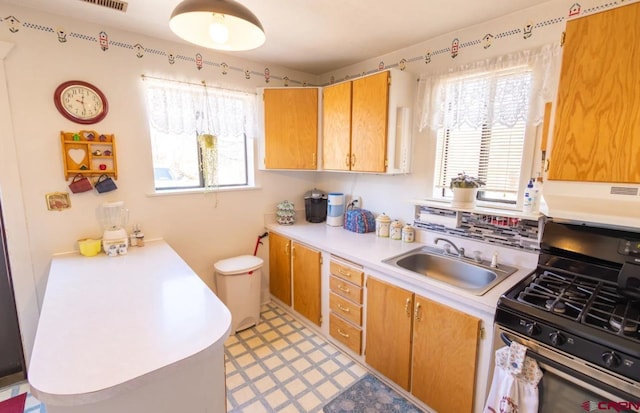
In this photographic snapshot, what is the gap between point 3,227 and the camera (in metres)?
1.88

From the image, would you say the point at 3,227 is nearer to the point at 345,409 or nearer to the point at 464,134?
the point at 345,409

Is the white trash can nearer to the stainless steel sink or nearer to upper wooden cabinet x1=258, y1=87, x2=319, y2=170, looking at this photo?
upper wooden cabinet x1=258, y1=87, x2=319, y2=170

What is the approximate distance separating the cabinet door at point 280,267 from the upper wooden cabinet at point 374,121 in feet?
3.01

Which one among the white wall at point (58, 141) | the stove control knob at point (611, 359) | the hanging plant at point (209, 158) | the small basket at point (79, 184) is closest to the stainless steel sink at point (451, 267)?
the stove control knob at point (611, 359)

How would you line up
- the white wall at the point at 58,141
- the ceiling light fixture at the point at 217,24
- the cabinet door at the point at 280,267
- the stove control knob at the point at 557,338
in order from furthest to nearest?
the cabinet door at the point at 280,267 < the white wall at the point at 58,141 < the stove control knob at the point at 557,338 < the ceiling light fixture at the point at 217,24

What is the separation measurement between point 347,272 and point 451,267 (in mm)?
732

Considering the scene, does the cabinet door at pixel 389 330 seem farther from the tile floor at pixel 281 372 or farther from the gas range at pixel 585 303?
the gas range at pixel 585 303

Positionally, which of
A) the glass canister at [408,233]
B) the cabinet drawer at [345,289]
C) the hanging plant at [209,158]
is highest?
the hanging plant at [209,158]

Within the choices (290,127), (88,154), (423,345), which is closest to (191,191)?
(88,154)

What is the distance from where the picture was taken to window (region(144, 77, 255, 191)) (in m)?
2.34

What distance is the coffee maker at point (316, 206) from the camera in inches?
122

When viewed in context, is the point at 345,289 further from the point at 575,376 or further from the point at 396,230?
the point at 575,376

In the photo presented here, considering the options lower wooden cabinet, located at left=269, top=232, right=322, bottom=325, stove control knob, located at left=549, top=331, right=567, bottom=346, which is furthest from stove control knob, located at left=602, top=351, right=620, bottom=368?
lower wooden cabinet, located at left=269, top=232, right=322, bottom=325

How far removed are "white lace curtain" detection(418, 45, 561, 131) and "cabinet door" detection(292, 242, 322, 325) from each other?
1.39 metres
